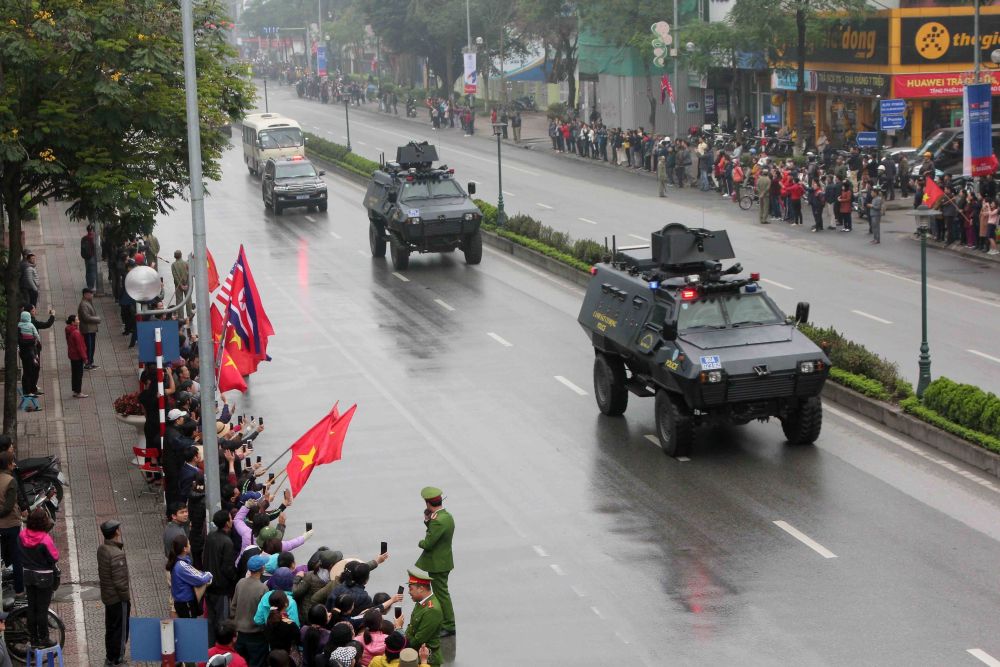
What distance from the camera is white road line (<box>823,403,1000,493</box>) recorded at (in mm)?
19641

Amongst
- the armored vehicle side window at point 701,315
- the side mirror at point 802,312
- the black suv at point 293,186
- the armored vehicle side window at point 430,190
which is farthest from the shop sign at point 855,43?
the armored vehicle side window at point 701,315

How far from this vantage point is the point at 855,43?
56.1 meters

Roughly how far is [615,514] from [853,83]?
134 ft

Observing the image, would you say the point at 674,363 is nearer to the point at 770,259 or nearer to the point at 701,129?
the point at 770,259

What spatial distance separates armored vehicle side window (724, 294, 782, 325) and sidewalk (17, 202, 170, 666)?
8.23m

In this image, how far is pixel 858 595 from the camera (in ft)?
51.5

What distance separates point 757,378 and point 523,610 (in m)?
5.86

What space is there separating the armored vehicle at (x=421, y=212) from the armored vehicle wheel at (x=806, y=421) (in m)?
17.1

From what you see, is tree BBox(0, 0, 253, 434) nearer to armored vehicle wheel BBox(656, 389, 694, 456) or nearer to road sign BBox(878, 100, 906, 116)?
armored vehicle wheel BBox(656, 389, 694, 456)

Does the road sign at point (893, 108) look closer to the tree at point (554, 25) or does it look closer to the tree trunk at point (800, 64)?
the tree trunk at point (800, 64)

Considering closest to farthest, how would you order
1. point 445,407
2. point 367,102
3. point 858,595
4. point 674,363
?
1. point 858,595
2. point 674,363
3. point 445,407
4. point 367,102

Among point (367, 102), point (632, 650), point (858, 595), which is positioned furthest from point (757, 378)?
point (367, 102)

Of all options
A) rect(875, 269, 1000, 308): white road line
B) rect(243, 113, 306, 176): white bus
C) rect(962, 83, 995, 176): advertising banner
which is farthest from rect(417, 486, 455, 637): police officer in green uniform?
rect(243, 113, 306, 176): white bus

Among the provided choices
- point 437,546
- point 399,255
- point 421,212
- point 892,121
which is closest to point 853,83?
point 892,121
